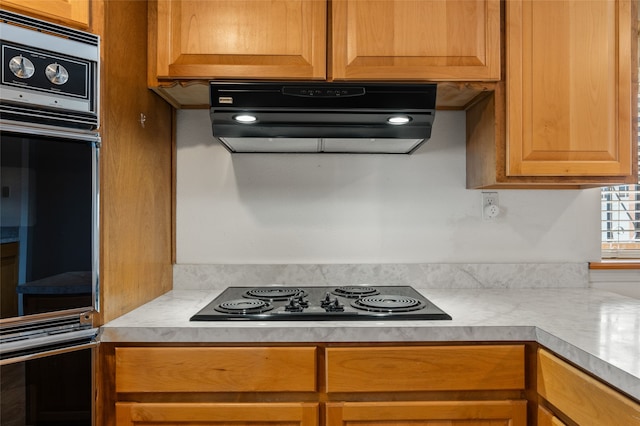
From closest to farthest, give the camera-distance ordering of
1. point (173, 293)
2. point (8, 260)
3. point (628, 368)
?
point (628, 368) → point (8, 260) → point (173, 293)

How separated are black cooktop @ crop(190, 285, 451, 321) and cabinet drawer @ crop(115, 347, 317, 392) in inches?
4.4

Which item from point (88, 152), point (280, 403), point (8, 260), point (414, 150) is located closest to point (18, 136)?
point (88, 152)

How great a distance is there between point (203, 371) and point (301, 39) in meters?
1.12

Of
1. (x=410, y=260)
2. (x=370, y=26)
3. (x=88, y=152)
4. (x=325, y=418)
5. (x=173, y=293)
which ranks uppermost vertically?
(x=370, y=26)

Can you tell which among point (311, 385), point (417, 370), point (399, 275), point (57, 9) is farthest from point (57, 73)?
point (399, 275)

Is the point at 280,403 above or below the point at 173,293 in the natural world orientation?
below

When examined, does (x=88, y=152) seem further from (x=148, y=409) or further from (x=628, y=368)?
(x=628, y=368)

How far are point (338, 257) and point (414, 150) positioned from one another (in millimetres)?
565

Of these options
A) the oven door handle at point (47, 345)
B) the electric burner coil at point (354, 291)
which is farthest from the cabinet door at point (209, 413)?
the electric burner coil at point (354, 291)

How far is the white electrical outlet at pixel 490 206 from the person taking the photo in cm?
184

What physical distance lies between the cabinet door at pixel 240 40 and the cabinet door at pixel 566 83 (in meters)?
0.70

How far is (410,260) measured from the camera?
6.07ft

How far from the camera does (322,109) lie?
1.46m

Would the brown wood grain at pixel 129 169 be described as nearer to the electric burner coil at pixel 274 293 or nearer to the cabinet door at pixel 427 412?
the electric burner coil at pixel 274 293
